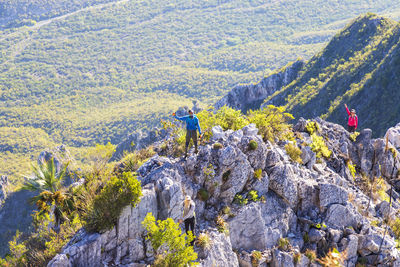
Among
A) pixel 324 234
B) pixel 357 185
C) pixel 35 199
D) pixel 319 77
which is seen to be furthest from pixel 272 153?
pixel 319 77

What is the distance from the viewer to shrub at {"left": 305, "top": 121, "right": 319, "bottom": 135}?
91.2 feet

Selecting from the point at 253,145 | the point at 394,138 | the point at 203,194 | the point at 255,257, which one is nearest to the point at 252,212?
the point at 255,257

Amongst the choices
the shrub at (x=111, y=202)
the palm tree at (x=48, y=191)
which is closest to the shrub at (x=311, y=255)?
the shrub at (x=111, y=202)

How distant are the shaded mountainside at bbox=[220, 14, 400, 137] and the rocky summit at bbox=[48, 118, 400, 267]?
25.6m

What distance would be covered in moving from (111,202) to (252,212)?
803cm

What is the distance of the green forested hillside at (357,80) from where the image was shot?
160ft

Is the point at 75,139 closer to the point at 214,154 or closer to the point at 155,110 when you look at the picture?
the point at 155,110

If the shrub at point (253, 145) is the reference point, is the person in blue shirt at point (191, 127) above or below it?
above

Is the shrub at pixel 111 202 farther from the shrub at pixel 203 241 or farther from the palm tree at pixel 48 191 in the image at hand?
the shrub at pixel 203 241

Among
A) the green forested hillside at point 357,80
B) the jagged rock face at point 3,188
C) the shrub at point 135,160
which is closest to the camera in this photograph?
the shrub at point 135,160

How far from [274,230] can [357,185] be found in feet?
32.9

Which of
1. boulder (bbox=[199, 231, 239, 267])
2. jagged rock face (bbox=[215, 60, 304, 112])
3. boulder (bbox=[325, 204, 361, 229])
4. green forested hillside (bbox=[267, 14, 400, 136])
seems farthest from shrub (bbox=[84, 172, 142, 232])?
jagged rock face (bbox=[215, 60, 304, 112])

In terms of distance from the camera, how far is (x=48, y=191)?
713 inches

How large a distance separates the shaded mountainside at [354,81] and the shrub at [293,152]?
975 inches
